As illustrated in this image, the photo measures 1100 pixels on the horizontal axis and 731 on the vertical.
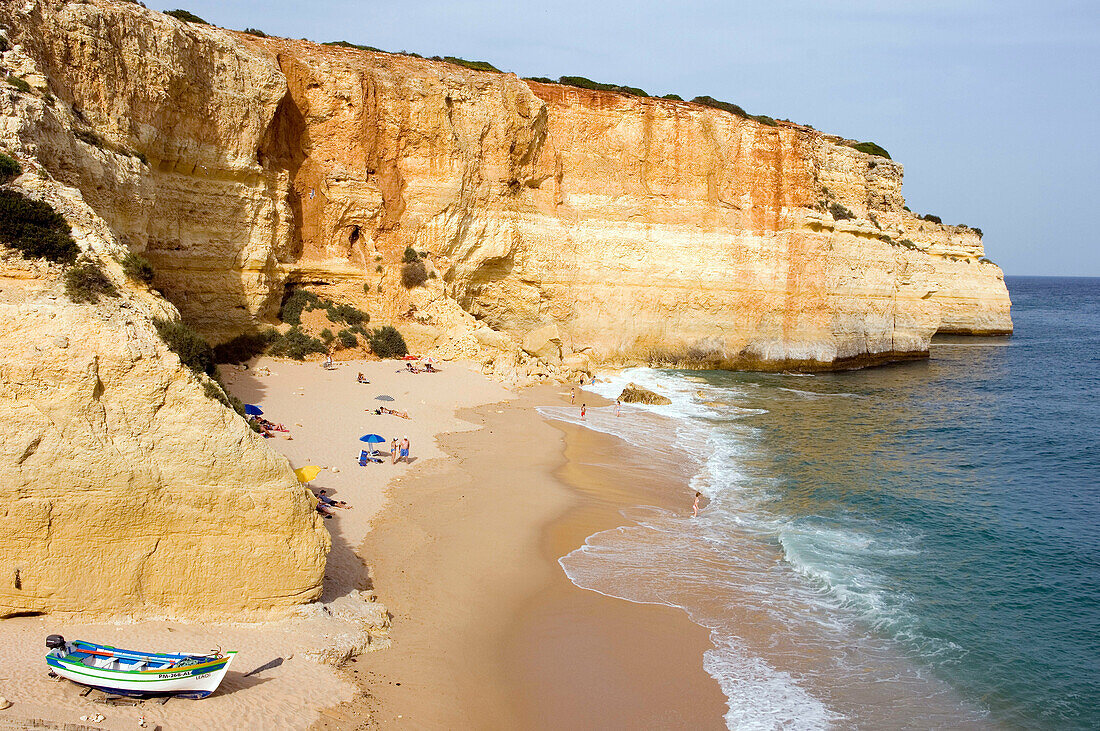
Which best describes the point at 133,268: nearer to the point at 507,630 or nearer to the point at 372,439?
the point at 372,439

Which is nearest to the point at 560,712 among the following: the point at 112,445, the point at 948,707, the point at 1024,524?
the point at 948,707

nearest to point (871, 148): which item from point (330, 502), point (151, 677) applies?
point (330, 502)

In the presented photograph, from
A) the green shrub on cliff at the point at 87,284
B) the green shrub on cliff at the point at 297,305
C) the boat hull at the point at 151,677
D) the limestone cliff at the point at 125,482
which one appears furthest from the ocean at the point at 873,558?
the green shrub on cliff at the point at 297,305

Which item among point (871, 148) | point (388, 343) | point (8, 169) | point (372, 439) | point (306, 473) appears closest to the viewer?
point (8, 169)

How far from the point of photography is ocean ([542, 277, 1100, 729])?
29.0 feet

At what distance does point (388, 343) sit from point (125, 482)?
19.3 m

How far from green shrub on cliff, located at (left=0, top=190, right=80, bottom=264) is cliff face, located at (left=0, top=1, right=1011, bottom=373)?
1023 centimetres

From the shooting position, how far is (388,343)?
26625mm

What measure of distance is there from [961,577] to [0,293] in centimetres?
1446

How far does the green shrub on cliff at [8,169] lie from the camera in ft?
30.3

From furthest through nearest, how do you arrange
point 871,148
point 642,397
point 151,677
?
point 871,148 → point 642,397 → point 151,677

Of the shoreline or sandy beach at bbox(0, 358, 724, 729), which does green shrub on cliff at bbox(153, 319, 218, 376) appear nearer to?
sandy beach at bbox(0, 358, 724, 729)

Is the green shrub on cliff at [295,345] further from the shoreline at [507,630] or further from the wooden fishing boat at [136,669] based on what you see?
the wooden fishing boat at [136,669]

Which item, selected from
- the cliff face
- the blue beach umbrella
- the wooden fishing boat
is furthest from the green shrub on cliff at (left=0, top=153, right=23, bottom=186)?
the cliff face
